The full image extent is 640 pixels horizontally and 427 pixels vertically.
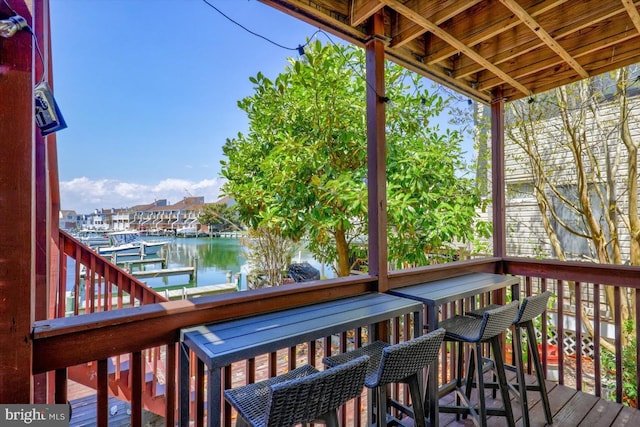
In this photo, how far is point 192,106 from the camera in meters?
4.96

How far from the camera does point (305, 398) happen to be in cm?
100

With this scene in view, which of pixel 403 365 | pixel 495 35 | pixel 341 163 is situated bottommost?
pixel 403 365

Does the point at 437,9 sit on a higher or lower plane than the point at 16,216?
higher

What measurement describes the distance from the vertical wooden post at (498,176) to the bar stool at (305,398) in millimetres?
2700

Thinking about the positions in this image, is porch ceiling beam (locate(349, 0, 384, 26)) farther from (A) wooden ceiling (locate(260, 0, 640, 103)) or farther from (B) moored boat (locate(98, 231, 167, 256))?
(B) moored boat (locate(98, 231, 167, 256))

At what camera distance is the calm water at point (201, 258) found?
4355 mm

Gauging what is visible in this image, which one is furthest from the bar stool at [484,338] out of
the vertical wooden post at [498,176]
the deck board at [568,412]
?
the vertical wooden post at [498,176]

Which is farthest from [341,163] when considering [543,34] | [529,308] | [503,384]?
[503,384]

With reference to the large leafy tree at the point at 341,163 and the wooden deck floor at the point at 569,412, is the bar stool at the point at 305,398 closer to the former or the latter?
the wooden deck floor at the point at 569,412

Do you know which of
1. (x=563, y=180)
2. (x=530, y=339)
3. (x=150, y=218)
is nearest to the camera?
(x=530, y=339)

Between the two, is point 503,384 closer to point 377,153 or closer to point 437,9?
point 377,153

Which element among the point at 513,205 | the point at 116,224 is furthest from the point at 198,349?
the point at 513,205

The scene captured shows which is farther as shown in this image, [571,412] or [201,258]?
[201,258]

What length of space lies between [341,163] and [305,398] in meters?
3.97
